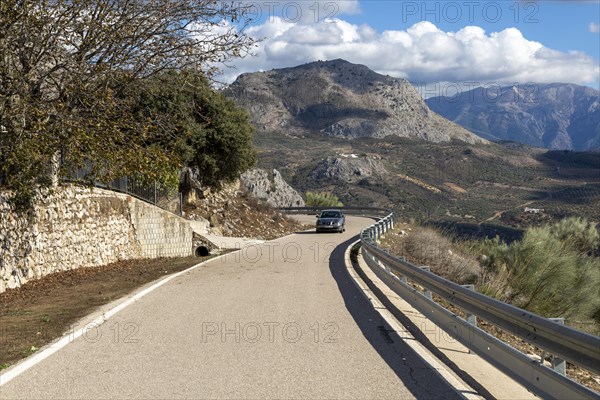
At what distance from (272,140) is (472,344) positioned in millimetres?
152609

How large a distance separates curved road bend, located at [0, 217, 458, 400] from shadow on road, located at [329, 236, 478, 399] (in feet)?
0.04

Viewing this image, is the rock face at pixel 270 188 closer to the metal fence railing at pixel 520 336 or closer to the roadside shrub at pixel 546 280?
the roadside shrub at pixel 546 280

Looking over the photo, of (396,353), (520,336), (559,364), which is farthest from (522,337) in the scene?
(396,353)

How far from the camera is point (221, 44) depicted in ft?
50.8

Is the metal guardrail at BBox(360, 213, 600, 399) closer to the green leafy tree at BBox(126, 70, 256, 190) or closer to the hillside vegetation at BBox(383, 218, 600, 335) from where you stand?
the hillside vegetation at BBox(383, 218, 600, 335)

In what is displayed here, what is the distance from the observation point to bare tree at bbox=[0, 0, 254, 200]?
1336 centimetres

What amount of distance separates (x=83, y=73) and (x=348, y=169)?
94.4m

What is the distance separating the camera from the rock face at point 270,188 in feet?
178

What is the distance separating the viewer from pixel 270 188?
59406 mm

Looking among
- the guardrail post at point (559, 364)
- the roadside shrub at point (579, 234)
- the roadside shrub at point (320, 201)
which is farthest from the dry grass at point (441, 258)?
the roadside shrub at point (320, 201)

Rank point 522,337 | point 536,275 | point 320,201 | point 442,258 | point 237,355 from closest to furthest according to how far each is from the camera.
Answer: point 522,337 → point 237,355 → point 536,275 → point 442,258 → point 320,201

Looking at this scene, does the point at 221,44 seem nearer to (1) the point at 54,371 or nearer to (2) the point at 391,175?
(1) the point at 54,371

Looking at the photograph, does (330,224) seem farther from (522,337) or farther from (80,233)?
(522,337)

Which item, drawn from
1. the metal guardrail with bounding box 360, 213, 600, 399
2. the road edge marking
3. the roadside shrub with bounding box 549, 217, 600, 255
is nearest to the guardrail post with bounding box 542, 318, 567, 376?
the metal guardrail with bounding box 360, 213, 600, 399
